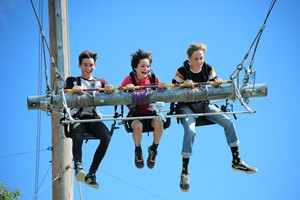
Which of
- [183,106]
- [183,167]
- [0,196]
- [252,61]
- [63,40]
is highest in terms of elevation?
[63,40]

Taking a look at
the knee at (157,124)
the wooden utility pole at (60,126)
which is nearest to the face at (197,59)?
the knee at (157,124)

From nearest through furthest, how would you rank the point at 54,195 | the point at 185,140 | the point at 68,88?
the point at 185,140 < the point at 68,88 < the point at 54,195

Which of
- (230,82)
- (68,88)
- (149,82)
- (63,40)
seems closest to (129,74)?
(149,82)

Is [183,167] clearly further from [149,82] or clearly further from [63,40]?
[63,40]

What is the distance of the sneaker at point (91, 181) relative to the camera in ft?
25.1

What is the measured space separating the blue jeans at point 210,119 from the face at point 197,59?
0.54 metres

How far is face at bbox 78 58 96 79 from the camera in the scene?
8.39 meters

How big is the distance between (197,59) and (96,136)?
64.5 inches

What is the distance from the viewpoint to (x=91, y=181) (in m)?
7.69

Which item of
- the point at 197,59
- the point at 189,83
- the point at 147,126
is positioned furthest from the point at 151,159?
the point at 197,59

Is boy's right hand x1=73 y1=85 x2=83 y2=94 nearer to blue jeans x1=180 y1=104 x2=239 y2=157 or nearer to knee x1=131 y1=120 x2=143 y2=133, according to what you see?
knee x1=131 y1=120 x2=143 y2=133

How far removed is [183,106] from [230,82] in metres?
0.69

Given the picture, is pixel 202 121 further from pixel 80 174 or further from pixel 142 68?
pixel 80 174

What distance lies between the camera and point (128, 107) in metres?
8.21
